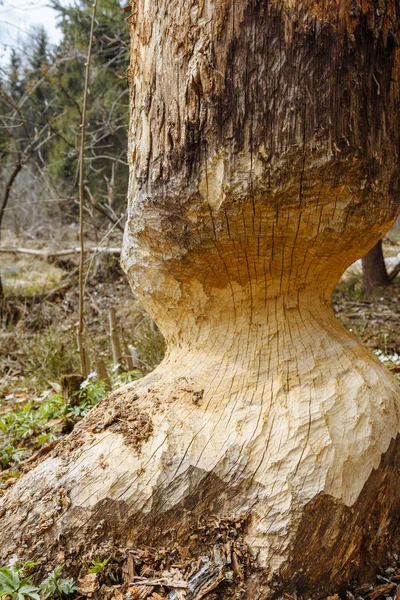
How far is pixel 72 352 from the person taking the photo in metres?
4.71

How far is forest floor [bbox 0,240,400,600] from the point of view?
1.59 metres

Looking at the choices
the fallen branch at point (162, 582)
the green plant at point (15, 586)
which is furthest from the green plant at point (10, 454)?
the fallen branch at point (162, 582)

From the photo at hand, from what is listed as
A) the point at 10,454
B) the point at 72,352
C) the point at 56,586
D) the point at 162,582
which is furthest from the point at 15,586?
the point at 72,352

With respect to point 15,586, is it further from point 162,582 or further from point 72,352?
point 72,352

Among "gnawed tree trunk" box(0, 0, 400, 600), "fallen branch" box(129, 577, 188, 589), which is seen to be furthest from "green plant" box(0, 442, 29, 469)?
"fallen branch" box(129, 577, 188, 589)

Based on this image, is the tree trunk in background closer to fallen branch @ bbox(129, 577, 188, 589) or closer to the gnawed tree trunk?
the gnawed tree trunk

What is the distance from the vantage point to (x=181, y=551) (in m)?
1.60

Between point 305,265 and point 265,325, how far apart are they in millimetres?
305

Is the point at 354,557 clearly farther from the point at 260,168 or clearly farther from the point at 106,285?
the point at 106,285

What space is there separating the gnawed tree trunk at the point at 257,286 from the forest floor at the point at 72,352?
0.11 meters

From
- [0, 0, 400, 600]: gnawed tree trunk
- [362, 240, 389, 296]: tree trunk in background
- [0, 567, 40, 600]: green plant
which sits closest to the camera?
[0, 567, 40, 600]: green plant

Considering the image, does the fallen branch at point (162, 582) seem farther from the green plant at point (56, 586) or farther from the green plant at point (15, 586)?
the green plant at point (15, 586)

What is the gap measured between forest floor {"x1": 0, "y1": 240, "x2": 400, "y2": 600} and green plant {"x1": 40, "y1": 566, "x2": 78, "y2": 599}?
0.09 feet

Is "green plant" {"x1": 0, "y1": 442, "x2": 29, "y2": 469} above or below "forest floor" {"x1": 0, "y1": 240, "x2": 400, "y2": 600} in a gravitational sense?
below
